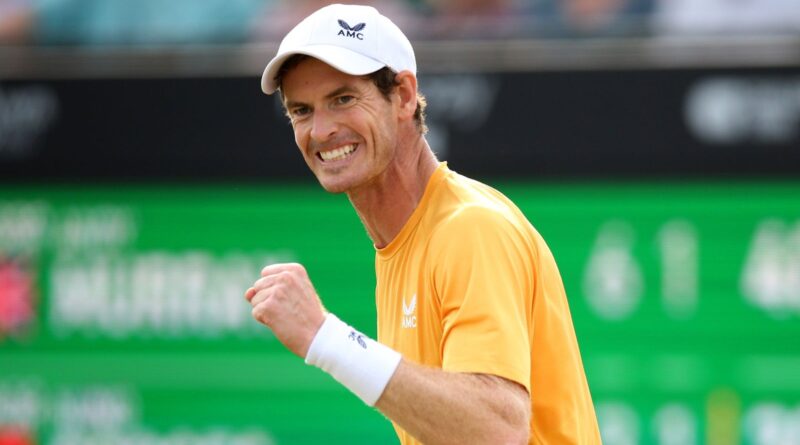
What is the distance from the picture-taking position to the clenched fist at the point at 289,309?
339cm

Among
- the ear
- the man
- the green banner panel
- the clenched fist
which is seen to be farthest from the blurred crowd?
the clenched fist

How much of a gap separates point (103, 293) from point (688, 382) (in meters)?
Result: 3.40

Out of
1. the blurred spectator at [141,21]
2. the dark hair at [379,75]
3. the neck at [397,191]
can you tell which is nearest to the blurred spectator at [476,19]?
the blurred spectator at [141,21]

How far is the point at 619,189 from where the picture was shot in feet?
27.9

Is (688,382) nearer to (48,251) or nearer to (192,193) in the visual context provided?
(192,193)

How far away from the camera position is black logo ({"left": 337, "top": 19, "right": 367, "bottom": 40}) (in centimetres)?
364

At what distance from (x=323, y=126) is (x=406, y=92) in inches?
9.6

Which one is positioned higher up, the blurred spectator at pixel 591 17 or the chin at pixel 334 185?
the blurred spectator at pixel 591 17

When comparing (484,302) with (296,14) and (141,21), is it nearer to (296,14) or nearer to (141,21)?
(296,14)

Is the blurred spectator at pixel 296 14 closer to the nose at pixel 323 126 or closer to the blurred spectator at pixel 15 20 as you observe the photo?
the blurred spectator at pixel 15 20

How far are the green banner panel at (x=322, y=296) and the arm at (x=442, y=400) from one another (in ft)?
17.1

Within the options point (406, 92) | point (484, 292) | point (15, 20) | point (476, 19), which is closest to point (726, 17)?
point (476, 19)

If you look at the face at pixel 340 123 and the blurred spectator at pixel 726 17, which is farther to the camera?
the blurred spectator at pixel 726 17

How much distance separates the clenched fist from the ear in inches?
22.5
